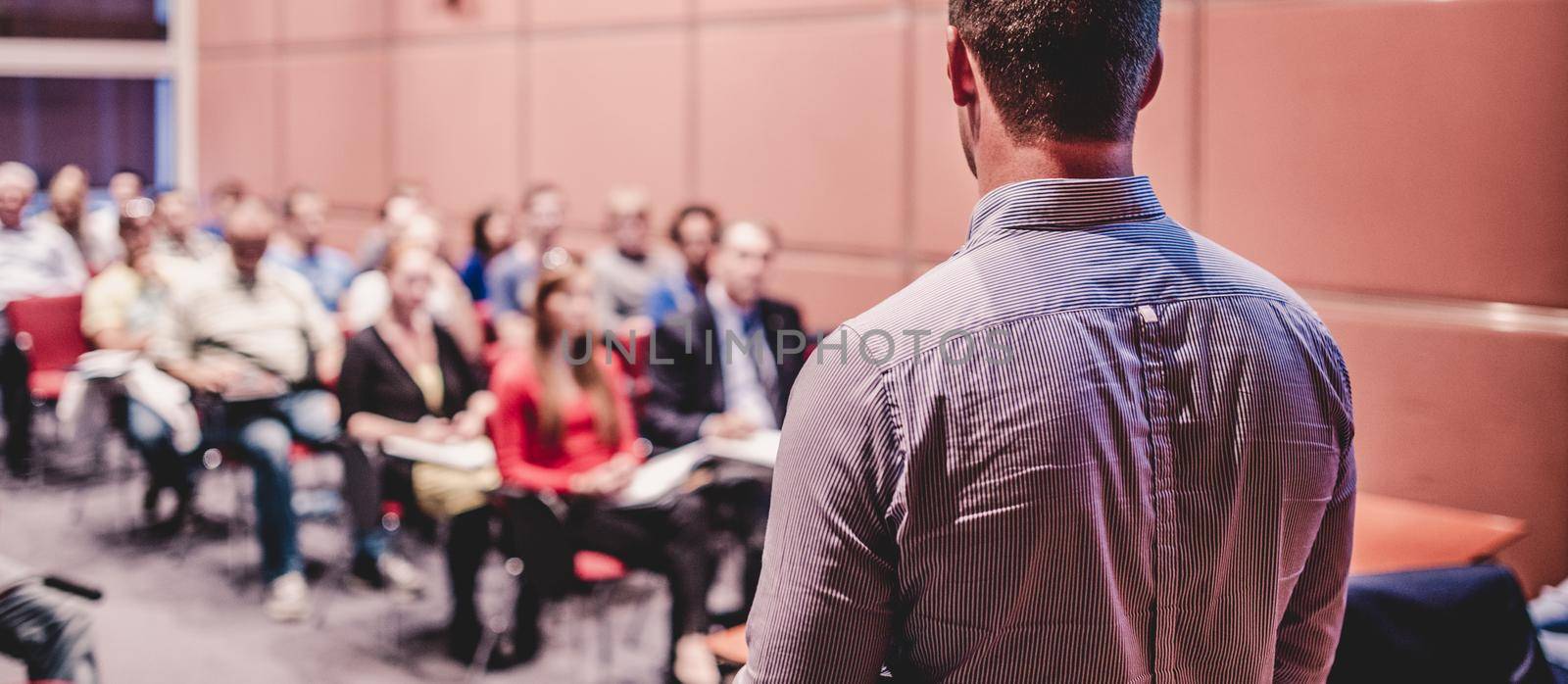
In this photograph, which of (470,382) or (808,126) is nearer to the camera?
(470,382)

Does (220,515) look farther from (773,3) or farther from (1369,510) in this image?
(1369,510)

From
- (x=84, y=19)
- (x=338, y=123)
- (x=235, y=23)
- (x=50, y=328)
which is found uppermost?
(x=84, y=19)

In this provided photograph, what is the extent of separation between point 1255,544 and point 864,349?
36 cm

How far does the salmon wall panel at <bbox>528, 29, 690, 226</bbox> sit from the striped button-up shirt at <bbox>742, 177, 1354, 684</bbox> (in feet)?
17.8

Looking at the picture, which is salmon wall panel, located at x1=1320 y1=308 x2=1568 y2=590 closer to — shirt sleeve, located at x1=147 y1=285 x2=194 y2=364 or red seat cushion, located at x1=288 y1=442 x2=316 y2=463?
red seat cushion, located at x1=288 y1=442 x2=316 y2=463

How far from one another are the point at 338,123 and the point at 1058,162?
8229 millimetres

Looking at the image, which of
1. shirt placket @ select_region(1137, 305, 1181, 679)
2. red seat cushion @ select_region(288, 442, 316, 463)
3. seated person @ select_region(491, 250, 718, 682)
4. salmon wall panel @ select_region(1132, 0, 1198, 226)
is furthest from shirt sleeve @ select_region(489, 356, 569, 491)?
shirt placket @ select_region(1137, 305, 1181, 679)

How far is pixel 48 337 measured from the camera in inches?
237

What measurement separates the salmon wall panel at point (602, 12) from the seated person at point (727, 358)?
1886 millimetres

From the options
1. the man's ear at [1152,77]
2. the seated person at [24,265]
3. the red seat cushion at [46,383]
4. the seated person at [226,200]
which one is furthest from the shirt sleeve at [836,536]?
the seated person at [226,200]

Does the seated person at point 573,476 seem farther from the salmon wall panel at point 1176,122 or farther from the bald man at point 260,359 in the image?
the salmon wall panel at point 1176,122

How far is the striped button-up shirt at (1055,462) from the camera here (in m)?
0.93

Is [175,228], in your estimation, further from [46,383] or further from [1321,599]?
[1321,599]

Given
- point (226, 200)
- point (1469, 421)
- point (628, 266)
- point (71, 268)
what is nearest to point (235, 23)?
point (226, 200)
